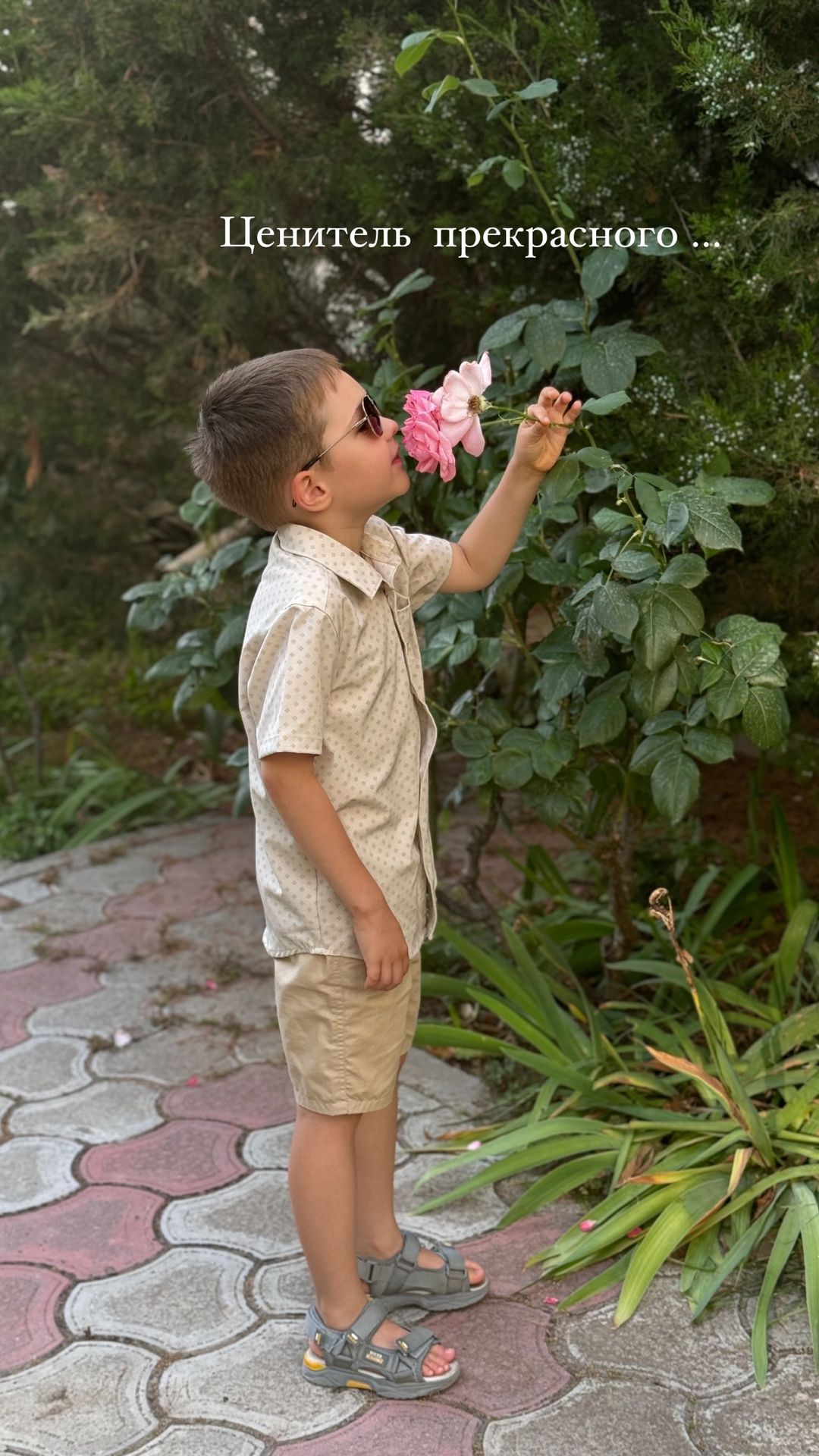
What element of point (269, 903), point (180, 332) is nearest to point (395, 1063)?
point (269, 903)

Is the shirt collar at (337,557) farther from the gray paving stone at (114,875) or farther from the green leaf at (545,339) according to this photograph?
the gray paving stone at (114,875)

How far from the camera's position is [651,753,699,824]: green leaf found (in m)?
2.02

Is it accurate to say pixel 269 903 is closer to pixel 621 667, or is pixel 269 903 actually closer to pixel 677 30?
pixel 621 667

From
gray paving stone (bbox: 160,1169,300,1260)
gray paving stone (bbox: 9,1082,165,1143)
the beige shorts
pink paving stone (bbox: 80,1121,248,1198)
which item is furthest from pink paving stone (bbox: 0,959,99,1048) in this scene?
the beige shorts

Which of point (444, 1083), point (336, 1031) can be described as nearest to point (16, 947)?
point (444, 1083)

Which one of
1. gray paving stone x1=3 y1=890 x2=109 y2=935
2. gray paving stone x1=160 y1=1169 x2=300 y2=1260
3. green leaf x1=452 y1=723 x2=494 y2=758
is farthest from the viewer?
gray paving stone x1=3 y1=890 x2=109 y2=935

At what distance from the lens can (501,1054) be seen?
2.70 metres

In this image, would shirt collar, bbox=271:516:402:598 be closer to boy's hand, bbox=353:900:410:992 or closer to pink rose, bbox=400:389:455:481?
pink rose, bbox=400:389:455:481

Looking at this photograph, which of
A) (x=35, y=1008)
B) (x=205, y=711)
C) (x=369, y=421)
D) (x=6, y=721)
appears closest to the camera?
(x=369, y=421)

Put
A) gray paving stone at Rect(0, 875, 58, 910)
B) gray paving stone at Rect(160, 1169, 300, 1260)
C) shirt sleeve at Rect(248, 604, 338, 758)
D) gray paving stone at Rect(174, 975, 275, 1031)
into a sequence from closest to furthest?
shirt sleeve at Rect(248, 604, 338, 758)
gray paving stone at Rect(160, 1169, 300, 1260)
gray paving stone at Rect(174, 975, 275, 1031)
gray paving stone at Rect(0, 875, 58, 910)

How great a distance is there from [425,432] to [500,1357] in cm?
124

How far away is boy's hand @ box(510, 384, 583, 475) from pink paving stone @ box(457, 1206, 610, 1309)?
1.17m

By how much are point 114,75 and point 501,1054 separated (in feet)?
6.82

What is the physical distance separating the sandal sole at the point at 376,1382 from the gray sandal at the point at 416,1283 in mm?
143
